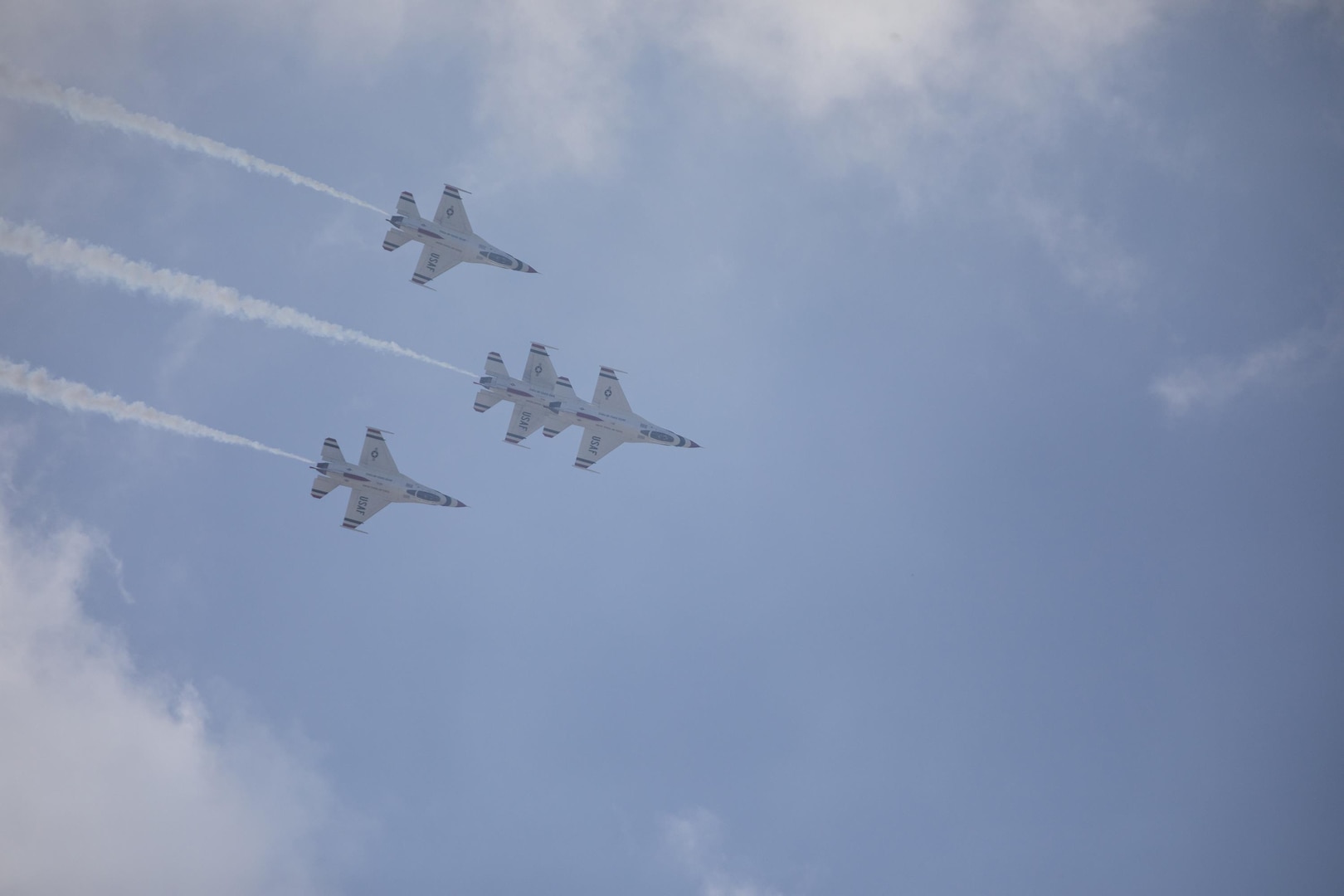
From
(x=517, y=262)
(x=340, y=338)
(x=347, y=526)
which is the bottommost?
(x=347, y=526)

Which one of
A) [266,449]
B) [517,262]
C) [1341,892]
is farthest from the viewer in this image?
[1341,892]

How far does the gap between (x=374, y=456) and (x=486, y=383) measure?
878cm

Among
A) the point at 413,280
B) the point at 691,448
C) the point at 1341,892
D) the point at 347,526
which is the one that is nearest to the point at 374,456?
the point at 347,526

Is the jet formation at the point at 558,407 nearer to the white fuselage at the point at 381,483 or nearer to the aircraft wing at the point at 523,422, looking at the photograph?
the aircraft wing at the point at 523,422

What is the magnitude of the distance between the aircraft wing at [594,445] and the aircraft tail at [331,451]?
51.2 ft

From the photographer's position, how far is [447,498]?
333 feet

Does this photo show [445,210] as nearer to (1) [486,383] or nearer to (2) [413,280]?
(2) [413,280]

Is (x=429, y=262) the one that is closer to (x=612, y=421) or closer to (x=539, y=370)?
(x=539, y=370)

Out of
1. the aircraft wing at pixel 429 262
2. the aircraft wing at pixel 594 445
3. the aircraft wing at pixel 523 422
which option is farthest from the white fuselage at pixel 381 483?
the aircraft wing at pixel 429 262

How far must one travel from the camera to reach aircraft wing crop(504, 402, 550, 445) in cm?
10119

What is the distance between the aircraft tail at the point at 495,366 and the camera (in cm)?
10056

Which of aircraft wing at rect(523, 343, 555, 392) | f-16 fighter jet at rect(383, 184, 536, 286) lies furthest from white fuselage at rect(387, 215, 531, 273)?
aircraft wing at rect(523, 343, 555, 392)

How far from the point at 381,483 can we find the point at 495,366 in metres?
10.8

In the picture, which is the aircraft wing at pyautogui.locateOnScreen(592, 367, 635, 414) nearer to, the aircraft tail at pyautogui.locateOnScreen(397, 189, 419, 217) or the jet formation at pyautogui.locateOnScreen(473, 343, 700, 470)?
the jet formation at pyautogui.locateOnScreen(473, 343, 700, 470)
